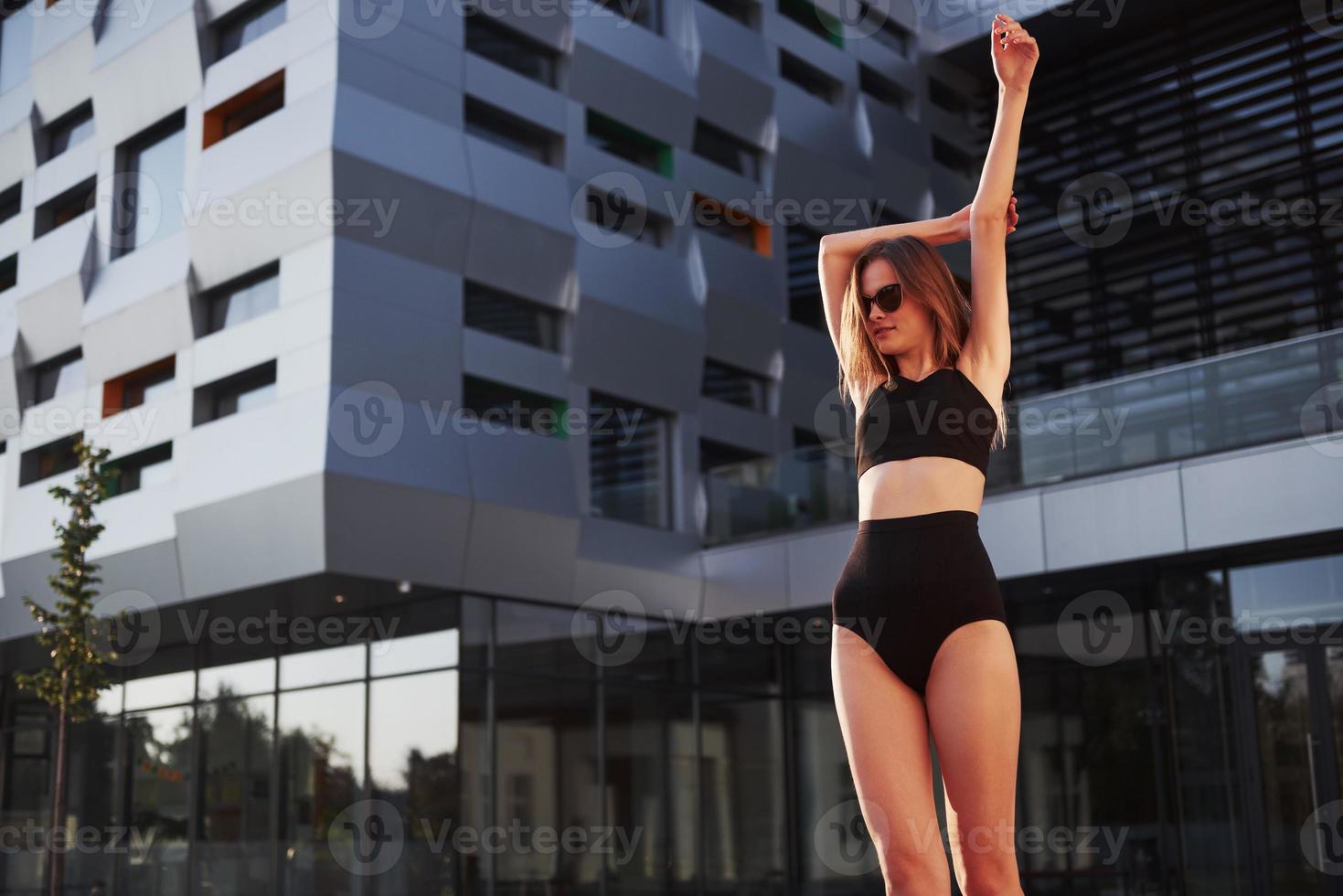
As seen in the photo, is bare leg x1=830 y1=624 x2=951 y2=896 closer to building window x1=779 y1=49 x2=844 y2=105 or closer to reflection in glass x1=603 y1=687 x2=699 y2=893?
reflection in glass x1=603 y1=687 x2=699 y2=893

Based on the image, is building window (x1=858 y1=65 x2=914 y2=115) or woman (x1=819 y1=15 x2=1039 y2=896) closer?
woman (x1=819 y1=15 x2=1039 y2=896)

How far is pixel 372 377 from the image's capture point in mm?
13734

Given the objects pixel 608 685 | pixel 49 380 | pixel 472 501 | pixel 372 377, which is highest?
pixel 49 380

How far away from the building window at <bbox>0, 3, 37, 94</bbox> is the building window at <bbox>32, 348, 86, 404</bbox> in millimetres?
4173

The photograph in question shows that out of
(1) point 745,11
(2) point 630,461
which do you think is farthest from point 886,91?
(2) point 630,461

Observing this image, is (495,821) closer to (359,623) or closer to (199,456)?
(359,623)

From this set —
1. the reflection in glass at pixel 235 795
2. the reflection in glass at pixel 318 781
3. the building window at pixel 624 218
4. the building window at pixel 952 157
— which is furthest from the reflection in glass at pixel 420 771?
the building window at pixel 952 157

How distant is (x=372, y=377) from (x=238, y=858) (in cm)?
651

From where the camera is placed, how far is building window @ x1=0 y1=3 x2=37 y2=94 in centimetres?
1934

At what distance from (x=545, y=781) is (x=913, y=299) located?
1348 centimetres

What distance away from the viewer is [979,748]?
99.0 inches

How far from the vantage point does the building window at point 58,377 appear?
17703 mm

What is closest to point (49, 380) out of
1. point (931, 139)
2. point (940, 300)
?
point (931, 139)

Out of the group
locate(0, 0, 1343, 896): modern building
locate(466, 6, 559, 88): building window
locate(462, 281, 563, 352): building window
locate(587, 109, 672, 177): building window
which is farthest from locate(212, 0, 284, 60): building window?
locate(587, 109, 672, 177): building window
